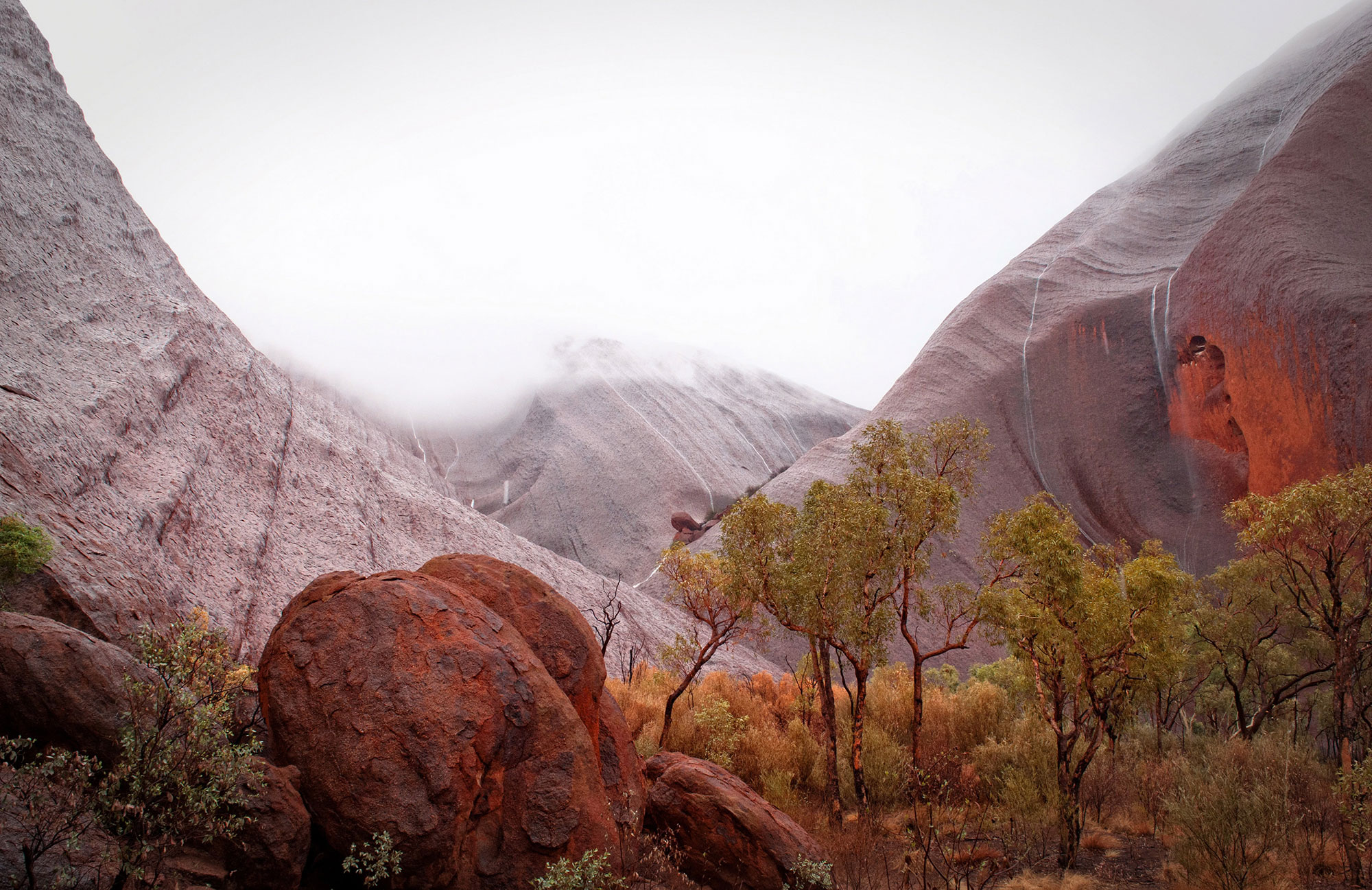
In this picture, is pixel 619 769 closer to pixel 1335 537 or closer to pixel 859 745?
pixel 859 745

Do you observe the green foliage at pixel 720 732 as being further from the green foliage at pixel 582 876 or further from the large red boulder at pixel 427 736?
the green foliage at pixel 582 876

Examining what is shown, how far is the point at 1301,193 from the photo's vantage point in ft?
113

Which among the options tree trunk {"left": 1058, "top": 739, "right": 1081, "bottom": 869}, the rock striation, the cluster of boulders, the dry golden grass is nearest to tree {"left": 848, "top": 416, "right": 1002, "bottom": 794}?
tree trunk {"left": 1058, "top": 739, "right": 1081, "bottom": 869}

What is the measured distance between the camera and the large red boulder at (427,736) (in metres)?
6.24

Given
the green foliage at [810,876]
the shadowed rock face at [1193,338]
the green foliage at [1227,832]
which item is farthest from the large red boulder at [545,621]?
the shadowed rock face at [1193,338]

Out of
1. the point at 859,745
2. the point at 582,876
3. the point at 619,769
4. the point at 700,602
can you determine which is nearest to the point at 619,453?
the point at 700,602

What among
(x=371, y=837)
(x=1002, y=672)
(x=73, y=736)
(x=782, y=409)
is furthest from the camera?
(x=782, y=409)

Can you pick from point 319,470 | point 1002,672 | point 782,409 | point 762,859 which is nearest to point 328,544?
point 319,470

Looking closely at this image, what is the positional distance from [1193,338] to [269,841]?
145 ft

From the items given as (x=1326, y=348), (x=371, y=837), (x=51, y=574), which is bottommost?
(x=371, y=837)

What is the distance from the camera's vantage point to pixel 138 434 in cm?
1603

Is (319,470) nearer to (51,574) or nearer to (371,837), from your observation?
(51,574)

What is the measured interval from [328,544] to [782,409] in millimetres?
57259

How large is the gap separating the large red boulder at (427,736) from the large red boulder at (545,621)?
76 cm
